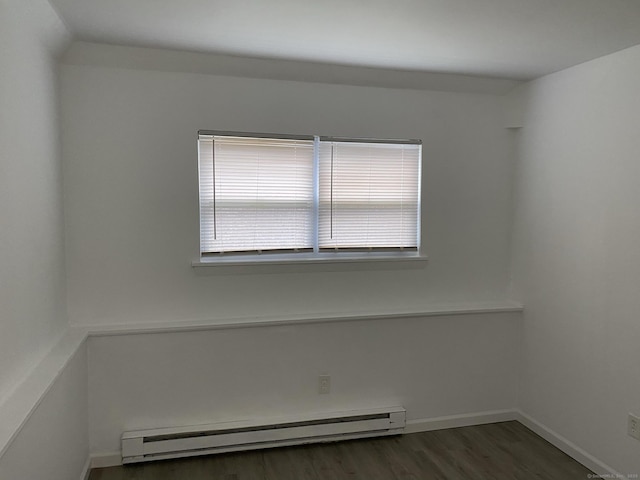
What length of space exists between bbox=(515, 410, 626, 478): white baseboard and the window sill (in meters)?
1.38

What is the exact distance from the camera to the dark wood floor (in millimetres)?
2820

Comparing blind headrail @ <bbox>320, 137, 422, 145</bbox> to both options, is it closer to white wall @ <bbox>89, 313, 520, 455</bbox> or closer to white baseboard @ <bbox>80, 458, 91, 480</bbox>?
white wall @ <bbox>89, 313, 520, 455</bbox>

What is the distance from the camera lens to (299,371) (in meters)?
→ 3.19

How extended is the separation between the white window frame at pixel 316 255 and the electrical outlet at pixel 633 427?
60.2 inches

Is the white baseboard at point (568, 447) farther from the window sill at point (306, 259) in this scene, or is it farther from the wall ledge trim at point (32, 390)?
the wall ledge trim at point (32, 390)

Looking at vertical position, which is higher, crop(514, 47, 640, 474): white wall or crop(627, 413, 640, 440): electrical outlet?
crop(514, 47, 640, 474): white wall

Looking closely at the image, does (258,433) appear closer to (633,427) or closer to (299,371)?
(299,371)

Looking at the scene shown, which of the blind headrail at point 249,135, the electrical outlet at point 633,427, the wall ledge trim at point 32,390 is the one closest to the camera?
the wall ledge trim at point 32,390

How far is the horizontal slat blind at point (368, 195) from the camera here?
3.33 m

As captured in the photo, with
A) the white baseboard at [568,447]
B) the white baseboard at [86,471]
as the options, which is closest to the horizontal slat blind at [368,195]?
the white baseboard at [568,447]

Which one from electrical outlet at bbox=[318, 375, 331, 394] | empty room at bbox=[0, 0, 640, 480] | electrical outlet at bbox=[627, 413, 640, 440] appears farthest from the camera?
electrical outlet at bbox=[318, 375, 331, 394]

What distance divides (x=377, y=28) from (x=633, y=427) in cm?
254

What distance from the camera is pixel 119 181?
2934 millimetres

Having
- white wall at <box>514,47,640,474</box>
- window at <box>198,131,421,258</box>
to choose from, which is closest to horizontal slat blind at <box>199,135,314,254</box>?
window at <box>198,131,421,258</box>
